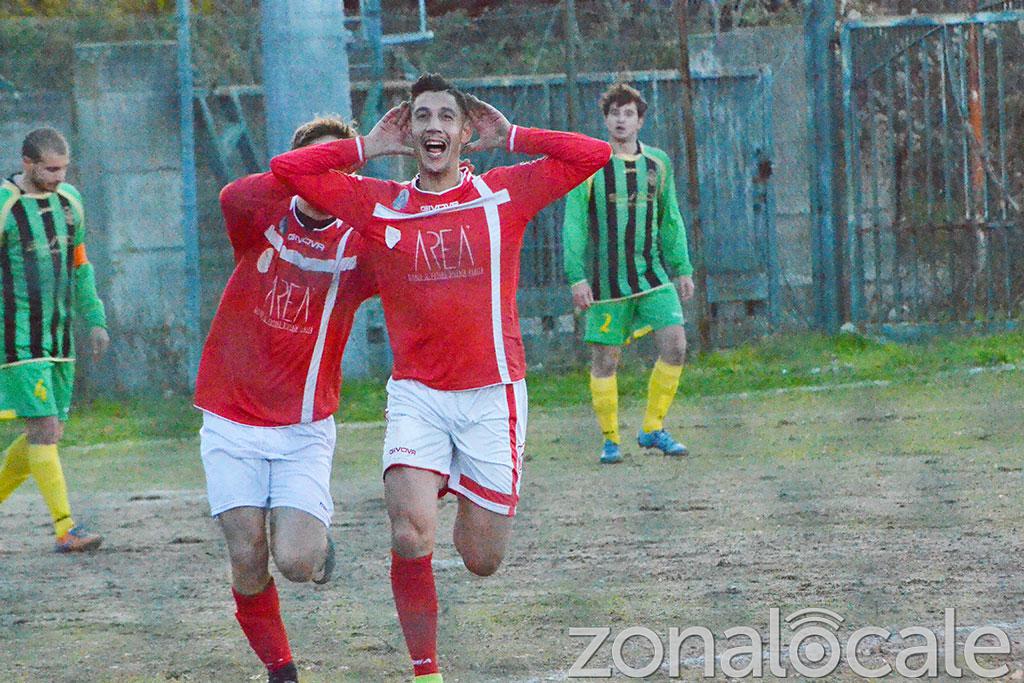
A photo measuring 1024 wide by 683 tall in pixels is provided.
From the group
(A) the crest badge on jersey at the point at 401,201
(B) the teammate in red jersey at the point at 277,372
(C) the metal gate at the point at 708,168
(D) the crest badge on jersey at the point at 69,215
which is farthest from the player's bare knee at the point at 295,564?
(C) the metal gate at the point at 708,168

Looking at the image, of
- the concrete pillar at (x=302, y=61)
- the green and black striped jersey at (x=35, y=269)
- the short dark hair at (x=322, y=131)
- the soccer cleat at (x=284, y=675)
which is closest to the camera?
the soccer cleat at (x=284, y=675)

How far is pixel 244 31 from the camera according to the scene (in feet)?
42.9

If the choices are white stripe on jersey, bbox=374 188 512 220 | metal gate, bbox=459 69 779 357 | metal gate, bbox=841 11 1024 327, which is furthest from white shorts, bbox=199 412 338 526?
metal gate, bbox=841 11 1024 327

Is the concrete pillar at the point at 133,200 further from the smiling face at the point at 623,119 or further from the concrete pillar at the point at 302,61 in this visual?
the smiling face at the point at 623,119

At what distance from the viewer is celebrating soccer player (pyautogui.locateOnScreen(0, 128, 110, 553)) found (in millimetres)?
7293

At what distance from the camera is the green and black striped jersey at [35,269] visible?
24.3ft

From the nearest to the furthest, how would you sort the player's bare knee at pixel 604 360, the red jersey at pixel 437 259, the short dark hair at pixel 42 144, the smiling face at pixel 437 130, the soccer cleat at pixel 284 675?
the soccer cleat at pixel 284 675 < the red jersey at pixel 437 259 < the smiling face at pixel 437 130 < the short dark hair at pixel 42 144 < the player's bare knee at pixel 604 360

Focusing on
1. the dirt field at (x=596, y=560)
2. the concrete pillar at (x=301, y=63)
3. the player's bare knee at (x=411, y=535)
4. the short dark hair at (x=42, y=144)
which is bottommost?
the dirt field at (x=596, y=560)

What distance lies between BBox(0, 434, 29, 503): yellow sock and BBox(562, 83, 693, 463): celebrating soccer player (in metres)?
3.13

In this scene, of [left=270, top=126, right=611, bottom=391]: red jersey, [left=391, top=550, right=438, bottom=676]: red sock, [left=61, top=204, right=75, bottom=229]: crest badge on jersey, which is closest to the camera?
[left=391, top=550, right=438, bottom=676]: red sock

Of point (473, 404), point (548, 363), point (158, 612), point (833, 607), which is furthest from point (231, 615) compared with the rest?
point (548, 363)

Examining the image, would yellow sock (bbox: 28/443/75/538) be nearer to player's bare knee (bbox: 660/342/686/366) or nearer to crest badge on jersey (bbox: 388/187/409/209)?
crest badge on jersey (bbox: 388/187/409/209)

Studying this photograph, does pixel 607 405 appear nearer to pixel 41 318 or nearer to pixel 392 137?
pixel 41 318

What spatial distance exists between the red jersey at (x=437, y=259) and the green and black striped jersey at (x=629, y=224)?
4.03 metres
